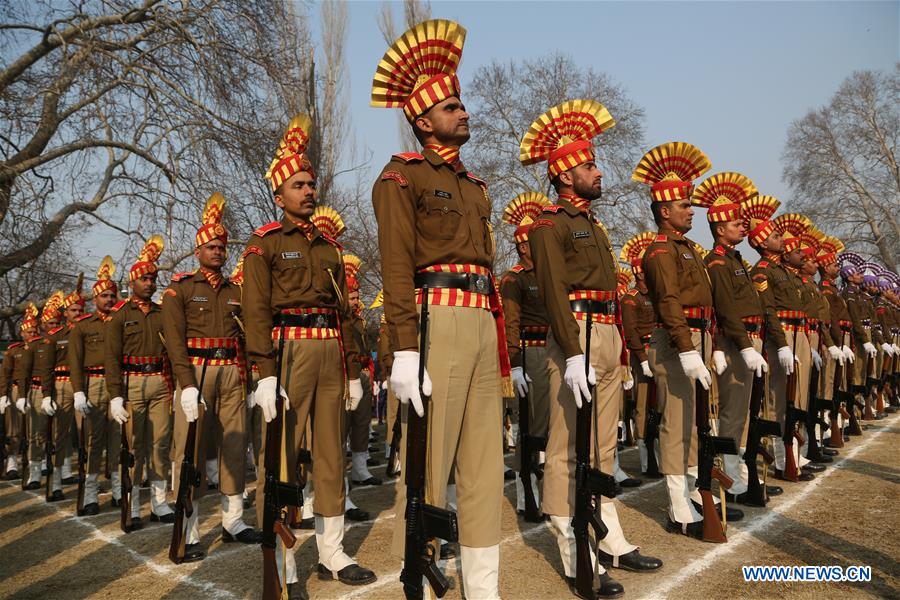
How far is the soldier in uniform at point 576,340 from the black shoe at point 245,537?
2842mm

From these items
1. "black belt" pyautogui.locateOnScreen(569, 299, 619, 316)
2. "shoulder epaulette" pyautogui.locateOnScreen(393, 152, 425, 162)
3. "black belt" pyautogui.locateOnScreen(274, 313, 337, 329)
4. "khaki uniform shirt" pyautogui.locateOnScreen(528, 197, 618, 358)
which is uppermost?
"shoulder epaulette" pyautogui.locateOnScreen(393, 152, 425, 162)

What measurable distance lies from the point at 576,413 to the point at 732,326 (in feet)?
7.63

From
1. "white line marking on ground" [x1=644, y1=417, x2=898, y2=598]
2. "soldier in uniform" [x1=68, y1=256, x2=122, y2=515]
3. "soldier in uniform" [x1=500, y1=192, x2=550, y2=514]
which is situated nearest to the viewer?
"white line marking on ground" [x1=644, y1=417, x2=898, y2=598]

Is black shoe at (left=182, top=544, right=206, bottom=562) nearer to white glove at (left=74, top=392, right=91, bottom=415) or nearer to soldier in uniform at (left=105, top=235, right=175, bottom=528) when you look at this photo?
soldier in uniform at (left=105, top=235, right=175, bottom=528)

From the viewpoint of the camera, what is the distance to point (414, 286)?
3225 mm

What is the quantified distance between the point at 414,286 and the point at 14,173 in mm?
9395

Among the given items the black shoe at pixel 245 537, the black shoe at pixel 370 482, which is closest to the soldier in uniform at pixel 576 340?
the black shoe at pixel 245 537

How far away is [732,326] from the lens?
5.85m

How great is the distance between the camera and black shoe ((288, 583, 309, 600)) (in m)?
4.24

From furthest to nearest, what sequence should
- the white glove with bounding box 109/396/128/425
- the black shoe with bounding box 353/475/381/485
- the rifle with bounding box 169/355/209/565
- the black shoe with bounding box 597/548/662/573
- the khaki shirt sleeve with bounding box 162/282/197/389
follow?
the black shoe with bounding box 353/475/381/485 < the white glove with bounding box 109/396/128/425 < the khaki shirt sleeve with bounding box 162/282/197/389 < the rifle with bounding box 169/355/209/565 < the black shoe with bounding box 597/548/662/573

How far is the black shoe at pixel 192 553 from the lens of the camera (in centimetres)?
536

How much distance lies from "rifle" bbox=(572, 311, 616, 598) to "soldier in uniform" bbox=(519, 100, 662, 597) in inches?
4.3

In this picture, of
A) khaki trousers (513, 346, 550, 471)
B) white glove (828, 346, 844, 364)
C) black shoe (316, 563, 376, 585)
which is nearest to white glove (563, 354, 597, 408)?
black shoe (316, 563, 376, 585)

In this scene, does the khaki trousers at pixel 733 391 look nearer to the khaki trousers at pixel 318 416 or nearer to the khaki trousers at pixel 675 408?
the khaki trousers at pixel 675 408
